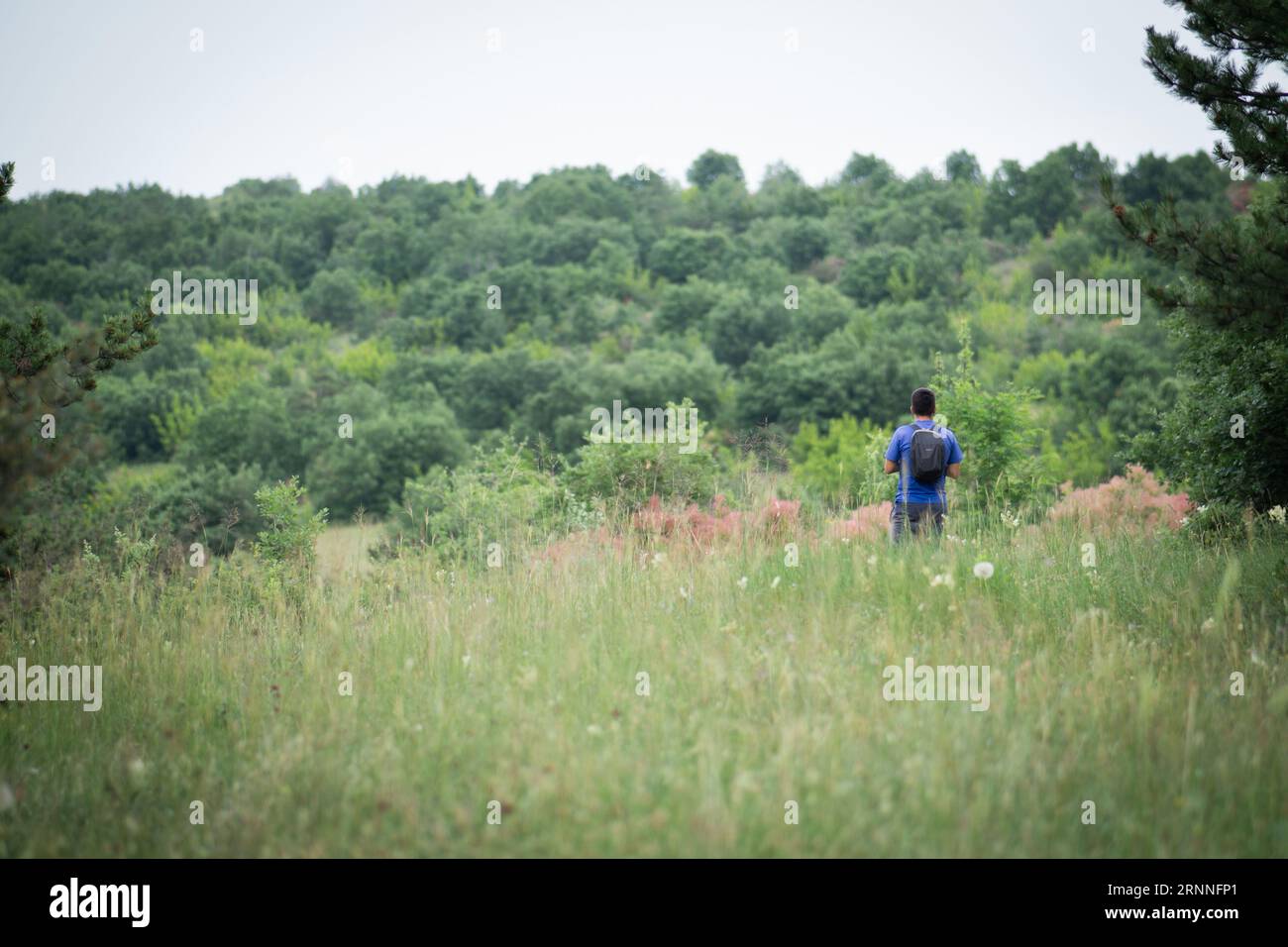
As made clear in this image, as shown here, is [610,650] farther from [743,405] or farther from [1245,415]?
[743,405]

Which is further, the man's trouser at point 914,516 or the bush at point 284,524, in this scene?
the bush at point 284,524

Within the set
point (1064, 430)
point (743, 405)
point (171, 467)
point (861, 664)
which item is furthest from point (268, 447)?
point (861, 664)

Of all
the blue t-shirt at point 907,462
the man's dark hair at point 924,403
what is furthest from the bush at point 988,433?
the blue t-shirt at point 907,462

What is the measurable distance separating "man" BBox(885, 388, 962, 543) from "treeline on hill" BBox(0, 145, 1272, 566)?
2.82 feet

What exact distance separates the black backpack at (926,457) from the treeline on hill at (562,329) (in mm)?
1028

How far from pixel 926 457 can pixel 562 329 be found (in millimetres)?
Result: 60766

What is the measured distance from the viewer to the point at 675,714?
405 cm

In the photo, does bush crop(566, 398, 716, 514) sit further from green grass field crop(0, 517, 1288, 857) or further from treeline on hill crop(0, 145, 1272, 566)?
green grass field crop(0, 517, 1288, 857)

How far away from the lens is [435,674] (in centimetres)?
472

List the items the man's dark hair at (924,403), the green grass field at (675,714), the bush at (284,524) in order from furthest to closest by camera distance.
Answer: the bush at (284,524) → the man's dark hair at (924,403) → the green grass field at (675,714)

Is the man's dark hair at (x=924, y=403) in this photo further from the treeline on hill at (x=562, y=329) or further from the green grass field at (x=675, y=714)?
the green grass field at (x=675, y=714)

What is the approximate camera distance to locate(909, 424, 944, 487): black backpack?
742cm

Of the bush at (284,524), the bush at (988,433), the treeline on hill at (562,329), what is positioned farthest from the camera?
the treeline on hill at (562,329)

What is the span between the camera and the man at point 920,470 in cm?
743
